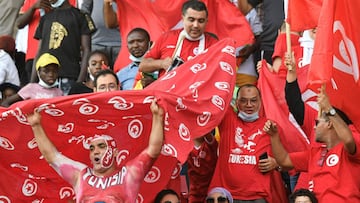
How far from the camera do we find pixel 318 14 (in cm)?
1266

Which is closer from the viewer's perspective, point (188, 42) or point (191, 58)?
point (191, 58)

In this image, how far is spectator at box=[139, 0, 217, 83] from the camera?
13633 millimetres

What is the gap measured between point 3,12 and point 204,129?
6.55 meters

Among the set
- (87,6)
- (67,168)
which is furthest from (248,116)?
(87,6)

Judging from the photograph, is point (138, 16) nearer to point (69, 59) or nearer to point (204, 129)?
point (69, 59)

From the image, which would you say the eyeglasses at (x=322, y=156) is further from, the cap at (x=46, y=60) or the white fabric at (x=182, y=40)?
the cap at (x=46, y=60)

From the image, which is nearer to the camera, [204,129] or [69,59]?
[204,129]

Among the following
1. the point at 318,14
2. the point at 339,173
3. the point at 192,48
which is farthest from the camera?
the point at 192,48

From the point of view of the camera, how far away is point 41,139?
1155 centimetres

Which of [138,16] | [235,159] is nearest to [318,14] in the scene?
[235,159]

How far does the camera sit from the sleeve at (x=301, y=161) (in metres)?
12.4

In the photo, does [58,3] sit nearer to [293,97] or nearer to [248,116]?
[248,116]

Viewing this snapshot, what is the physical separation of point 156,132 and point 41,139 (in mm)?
1039

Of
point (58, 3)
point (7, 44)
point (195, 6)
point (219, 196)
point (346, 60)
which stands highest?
point (195, 6)
